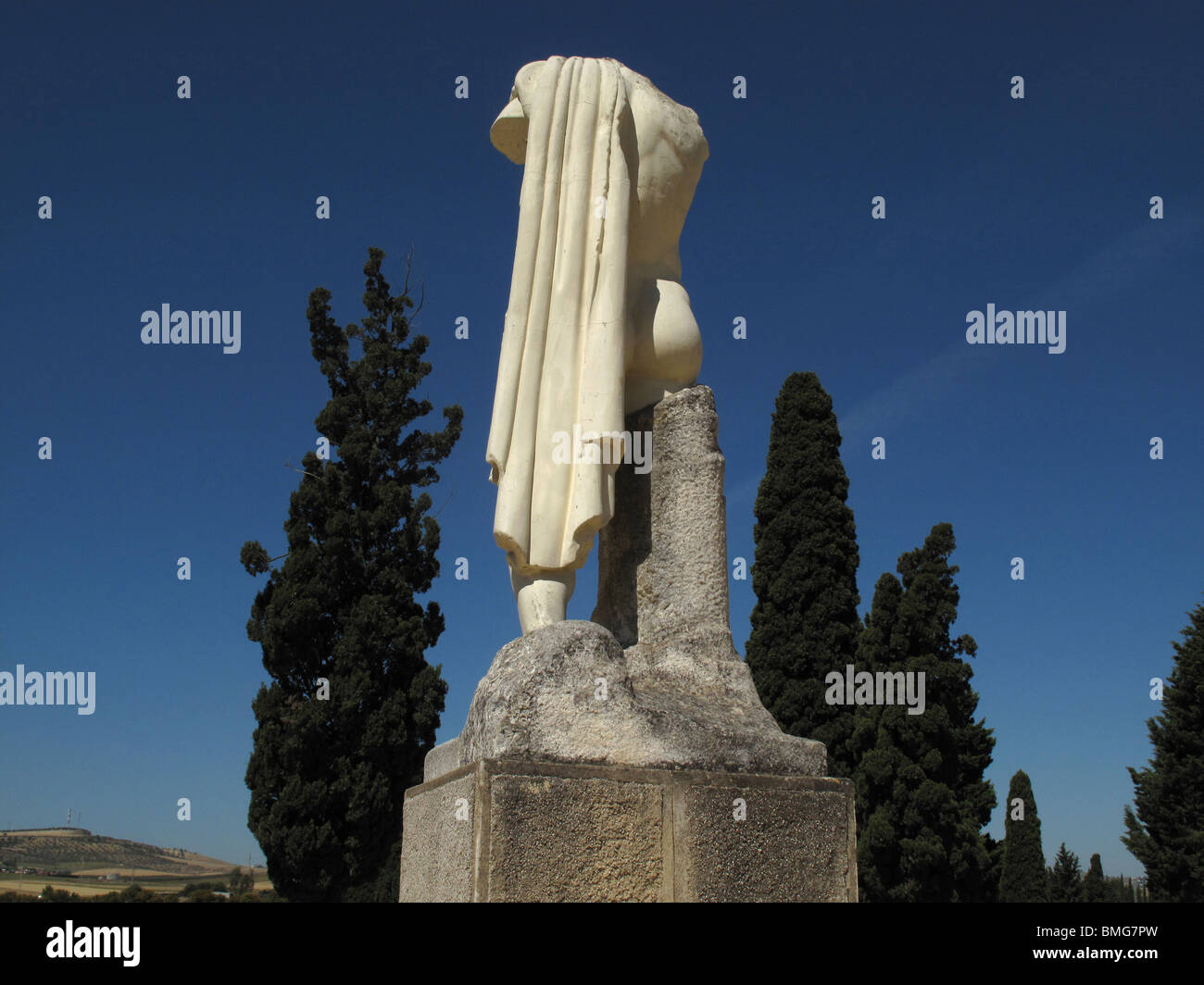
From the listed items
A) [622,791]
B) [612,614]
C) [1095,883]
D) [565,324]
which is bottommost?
[1095,883]

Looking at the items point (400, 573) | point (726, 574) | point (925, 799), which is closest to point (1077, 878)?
point (925, 799)

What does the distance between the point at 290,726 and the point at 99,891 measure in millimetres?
3595

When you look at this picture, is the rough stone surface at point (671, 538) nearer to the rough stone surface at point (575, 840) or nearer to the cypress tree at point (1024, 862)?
the rough stone surface at point (575, 840)

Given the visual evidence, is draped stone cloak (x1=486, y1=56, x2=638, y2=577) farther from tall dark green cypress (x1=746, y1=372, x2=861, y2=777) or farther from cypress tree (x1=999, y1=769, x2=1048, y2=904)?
cypress tree (x1=999, y1=769, x2=1048, y2=904)

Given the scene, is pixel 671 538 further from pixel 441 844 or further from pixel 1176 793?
pixel 1176 793

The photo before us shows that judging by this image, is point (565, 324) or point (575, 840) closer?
point (575, 840)

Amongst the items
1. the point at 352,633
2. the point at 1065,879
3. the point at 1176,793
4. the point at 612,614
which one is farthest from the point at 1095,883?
the point at 612,614

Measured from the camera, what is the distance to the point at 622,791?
399 centimetres

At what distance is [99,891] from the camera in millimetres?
13828

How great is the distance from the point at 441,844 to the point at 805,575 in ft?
56.3

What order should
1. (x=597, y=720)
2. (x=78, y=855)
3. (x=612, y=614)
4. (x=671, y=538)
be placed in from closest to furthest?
(x=597, y=720)
(x=671, y=538)
(x=612, y=614)
(x=78, y=855)

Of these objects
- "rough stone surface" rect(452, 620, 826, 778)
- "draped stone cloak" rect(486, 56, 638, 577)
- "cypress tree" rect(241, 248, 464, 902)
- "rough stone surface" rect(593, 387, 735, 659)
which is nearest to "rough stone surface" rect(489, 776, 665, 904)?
"rough stone surface" rect(452, 620, 826, 778)

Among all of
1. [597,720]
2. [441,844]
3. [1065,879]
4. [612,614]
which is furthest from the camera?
[1065,879]

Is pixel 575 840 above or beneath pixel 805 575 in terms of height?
beneath
